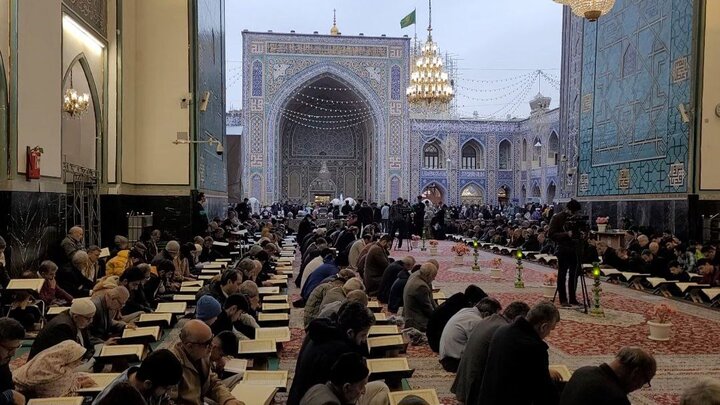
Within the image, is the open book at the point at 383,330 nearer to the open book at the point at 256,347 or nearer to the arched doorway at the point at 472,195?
the open book at the point at 256,347

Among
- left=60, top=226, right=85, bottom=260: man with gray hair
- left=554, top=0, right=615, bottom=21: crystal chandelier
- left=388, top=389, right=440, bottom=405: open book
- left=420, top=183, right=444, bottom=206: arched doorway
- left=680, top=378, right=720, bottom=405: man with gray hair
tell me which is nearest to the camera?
left=680, top=378, right=720, bottom=405: man with gray hair

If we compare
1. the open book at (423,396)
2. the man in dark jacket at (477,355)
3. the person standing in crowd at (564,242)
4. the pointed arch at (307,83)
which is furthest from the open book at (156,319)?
the pointed arch at (307,83)

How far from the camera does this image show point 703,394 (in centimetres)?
188

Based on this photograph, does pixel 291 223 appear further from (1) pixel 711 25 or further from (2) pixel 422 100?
(1) pixel 711 25

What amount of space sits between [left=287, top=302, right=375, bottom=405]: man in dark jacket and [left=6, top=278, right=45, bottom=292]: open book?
10.4 feet

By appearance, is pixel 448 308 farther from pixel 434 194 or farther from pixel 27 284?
pixel 434 194

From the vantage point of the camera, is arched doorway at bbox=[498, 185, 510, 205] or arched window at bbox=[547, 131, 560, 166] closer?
arched window at bbox=[547, 131, 560, 166]

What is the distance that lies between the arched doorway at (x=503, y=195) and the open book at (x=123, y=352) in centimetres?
2423

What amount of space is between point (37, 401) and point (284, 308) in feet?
9.64

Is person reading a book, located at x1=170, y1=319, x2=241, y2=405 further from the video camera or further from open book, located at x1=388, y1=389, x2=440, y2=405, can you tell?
the video camera

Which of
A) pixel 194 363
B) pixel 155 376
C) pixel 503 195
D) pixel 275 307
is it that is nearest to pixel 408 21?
pixel 503 195

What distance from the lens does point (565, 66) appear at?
15.3 meters

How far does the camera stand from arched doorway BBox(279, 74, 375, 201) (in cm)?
2648

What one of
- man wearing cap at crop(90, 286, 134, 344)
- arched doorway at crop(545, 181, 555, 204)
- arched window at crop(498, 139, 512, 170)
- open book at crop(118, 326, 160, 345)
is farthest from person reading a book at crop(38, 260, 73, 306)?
arched window at crop(498, 139, 512, 170)
